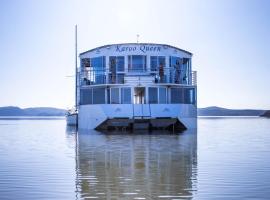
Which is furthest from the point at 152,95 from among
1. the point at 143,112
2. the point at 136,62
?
the point at 136,62

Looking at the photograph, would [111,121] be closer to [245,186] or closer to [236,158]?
[236,158]

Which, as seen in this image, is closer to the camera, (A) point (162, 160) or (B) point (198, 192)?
(B) point (198, 192)

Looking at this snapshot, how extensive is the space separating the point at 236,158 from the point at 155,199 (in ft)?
21.8

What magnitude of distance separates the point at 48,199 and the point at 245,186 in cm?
374

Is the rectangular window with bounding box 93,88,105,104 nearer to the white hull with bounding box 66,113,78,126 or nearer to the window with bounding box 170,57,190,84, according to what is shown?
the window with bounding box 170,57,190,84

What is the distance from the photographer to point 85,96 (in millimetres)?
32344

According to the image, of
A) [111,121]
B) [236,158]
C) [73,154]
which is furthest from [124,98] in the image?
[236,158]

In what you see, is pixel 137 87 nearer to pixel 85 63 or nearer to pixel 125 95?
pixel 125 95

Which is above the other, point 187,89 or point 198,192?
point 187,89

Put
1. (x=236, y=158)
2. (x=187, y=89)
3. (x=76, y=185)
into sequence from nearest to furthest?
1. (x=76, y=185)
2. (x=236, y=158)
3. (x=187, y=89)

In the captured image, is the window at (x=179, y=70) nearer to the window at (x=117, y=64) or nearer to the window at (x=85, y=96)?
the window at (x=117, y=64)

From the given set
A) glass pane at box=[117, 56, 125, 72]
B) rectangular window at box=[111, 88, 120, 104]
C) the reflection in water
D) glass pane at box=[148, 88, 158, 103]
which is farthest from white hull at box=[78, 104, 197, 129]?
the reflection in water

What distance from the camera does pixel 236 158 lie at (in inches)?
528

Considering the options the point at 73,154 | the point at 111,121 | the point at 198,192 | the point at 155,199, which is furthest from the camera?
the point at 111,121
